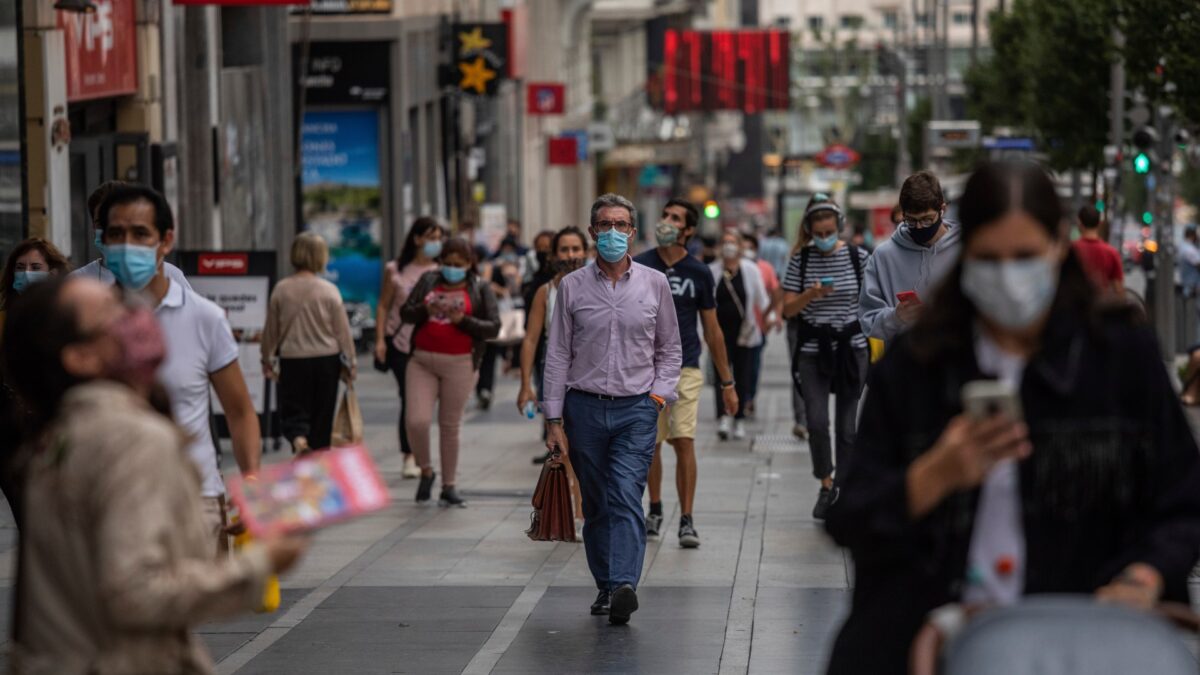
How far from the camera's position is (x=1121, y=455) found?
3.67 metres

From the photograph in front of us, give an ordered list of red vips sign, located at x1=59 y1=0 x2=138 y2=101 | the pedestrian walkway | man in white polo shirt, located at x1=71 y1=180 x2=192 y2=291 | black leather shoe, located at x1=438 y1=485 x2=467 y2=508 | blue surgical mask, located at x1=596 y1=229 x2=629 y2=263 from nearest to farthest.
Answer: man in white polo shirt, located at x1=71 y1=180 x2=192 y2=291
the pedestrian walkway
blue surgical mask, located at x1=596 y1=229 x2=629 y2=263
black leather shoe, located at x1=438 y1=485 x2=467 y2=508
red vips sign, located at x1=59 y1=0 x2=138 y2=101

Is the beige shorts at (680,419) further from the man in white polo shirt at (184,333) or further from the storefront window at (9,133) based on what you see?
the man in white polo shirt at (184,333)

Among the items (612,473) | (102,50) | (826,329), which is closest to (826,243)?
(826,329)

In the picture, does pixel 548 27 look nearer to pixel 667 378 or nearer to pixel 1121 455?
pixel 667 378

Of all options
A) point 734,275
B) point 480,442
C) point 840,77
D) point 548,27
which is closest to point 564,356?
point 480,442

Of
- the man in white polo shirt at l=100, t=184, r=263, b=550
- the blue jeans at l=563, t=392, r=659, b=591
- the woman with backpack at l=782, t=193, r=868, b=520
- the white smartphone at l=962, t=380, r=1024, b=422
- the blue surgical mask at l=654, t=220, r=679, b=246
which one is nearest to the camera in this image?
the white smartphone at l=962, t=380, r=1024, b=422

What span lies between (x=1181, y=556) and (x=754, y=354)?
14863mm

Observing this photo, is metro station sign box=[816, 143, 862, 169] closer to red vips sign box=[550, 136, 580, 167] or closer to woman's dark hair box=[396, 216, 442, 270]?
red vips sign box=[550, 136, 580, 167]

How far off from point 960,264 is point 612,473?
17.2ft

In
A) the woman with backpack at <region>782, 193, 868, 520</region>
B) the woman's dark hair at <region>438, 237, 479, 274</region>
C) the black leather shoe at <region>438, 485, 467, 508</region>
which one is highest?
the woman's dark hair at <region>438, 237, 479, 274</region>

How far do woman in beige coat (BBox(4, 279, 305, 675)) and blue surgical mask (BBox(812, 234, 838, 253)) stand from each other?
8493 mm

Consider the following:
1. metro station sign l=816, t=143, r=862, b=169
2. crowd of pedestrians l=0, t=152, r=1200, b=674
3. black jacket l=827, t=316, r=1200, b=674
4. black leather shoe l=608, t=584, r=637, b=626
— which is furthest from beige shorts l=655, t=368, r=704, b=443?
metro station sign l=816, t=143, r=862, b=169

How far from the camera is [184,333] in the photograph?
227 inches

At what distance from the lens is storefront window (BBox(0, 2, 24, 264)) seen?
43.7ft
